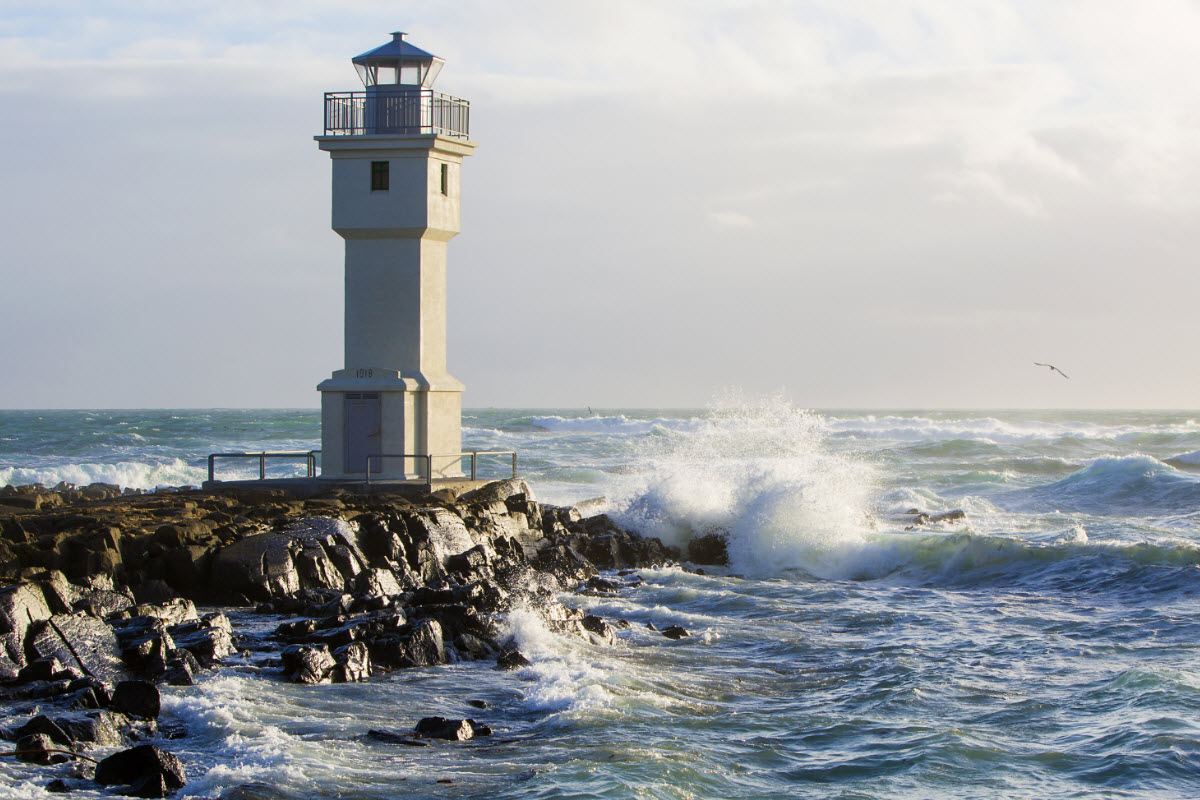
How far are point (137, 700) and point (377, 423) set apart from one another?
9006 millimetres

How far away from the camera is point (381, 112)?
16125 millimetres

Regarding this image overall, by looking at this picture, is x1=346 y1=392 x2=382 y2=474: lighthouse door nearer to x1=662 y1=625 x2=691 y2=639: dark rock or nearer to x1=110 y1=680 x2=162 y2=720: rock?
x1=662 y1=625 x2=691 y2=639: dark rock

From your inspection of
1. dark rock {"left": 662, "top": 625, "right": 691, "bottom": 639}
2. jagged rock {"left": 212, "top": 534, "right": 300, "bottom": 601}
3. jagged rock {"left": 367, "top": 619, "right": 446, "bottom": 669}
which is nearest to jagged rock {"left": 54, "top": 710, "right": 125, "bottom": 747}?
jagged rock {"left": 367, "top": 619, "right": 446, "bottom": 669}

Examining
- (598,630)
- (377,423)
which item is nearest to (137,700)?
(598,630)

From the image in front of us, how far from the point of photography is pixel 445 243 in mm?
16547

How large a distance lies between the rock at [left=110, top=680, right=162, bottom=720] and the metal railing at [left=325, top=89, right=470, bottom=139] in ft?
34.3

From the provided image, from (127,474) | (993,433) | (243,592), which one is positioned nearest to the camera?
(243,592)

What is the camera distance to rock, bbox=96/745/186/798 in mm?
5855

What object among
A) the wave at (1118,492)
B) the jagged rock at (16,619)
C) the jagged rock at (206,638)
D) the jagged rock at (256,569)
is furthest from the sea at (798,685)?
the wave at (1118,492)

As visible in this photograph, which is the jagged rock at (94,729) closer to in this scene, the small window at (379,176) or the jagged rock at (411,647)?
the jagged rock at (411,647)

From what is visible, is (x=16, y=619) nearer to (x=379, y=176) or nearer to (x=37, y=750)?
(x=37, y=750)

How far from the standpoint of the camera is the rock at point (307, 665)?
323 inches

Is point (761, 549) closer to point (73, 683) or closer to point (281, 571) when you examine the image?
point (281, 571)

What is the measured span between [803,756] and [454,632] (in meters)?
3.62
